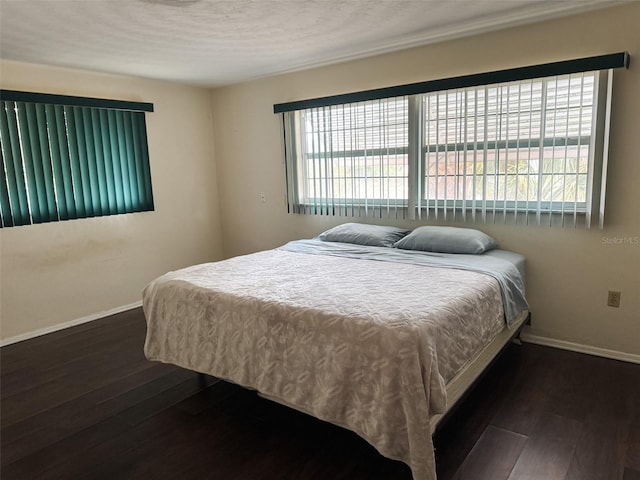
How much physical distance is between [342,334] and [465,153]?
6.61 ft

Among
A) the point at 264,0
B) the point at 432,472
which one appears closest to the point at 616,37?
the point at 264,0

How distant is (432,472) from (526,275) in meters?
1.99

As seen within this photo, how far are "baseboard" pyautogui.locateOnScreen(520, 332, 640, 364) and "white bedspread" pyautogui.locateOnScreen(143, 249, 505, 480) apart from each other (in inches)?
35.2

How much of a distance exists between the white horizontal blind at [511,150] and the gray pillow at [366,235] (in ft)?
1.09

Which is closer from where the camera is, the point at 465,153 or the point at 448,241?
the point at 448,241

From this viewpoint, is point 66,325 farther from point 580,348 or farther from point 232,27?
point 580,348

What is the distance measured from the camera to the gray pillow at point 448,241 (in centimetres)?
302

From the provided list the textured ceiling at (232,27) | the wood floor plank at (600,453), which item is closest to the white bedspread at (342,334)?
the wood floor plank at (600,453)

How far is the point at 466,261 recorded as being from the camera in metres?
2.78

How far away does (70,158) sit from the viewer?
3725 mm

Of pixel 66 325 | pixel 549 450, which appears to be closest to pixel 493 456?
pixel 549 450

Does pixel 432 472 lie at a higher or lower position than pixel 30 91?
lower

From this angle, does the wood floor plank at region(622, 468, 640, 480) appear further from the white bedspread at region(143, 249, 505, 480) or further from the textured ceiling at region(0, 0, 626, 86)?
the textured ceiling at region(0, 0, 626, 86)

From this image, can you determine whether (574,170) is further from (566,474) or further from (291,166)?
(291,166)
